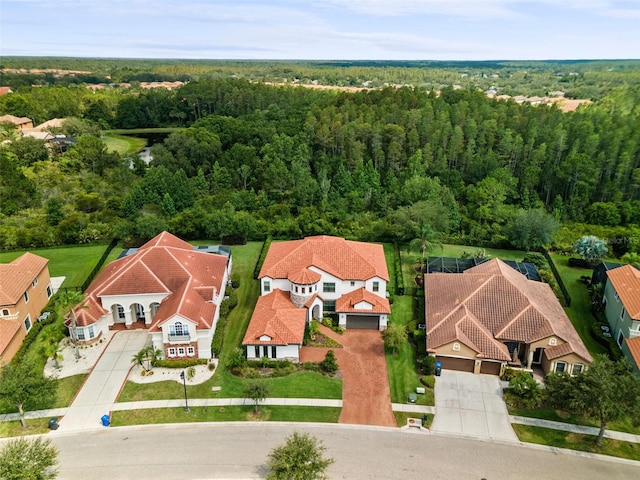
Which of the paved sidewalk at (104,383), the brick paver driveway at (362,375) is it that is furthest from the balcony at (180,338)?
the brick paver driveway at (362,375)

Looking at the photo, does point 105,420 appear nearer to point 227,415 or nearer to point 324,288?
point 227,415

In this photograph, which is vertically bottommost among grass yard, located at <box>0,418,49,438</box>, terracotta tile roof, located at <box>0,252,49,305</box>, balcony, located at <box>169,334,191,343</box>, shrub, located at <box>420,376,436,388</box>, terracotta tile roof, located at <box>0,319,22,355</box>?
grass yard, located at <box>0,418,49,438</box>

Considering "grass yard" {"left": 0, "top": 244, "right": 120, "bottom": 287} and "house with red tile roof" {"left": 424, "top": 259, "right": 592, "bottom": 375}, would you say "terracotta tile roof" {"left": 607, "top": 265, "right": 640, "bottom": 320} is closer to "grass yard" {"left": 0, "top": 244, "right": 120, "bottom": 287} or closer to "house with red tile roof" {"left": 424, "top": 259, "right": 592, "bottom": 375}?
"house with red tile roof" {"left": 424, "top": 259, "right": 592, "bottom": 375}

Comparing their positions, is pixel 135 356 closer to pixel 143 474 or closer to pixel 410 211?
pixel 143 474

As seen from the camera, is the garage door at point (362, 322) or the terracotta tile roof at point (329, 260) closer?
the garage door at point (362, 322)

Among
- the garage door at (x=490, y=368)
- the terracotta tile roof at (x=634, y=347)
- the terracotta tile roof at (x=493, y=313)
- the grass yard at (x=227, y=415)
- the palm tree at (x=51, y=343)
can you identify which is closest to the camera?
the grass yard at (x=227, y=415)

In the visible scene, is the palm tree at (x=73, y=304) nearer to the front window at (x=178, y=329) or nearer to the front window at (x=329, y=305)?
the front window at (x=178, y=329)

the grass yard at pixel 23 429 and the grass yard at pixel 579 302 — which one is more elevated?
the grass yard at pixel 579 302

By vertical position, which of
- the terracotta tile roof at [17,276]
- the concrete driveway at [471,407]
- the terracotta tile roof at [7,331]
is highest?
the terracotta tile roof at [17,276]

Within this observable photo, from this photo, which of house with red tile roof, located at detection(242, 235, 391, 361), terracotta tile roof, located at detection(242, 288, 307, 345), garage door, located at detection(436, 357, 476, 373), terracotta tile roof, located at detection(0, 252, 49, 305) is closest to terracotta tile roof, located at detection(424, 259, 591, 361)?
garage door, located at detection(436, 357, 476, 373)
